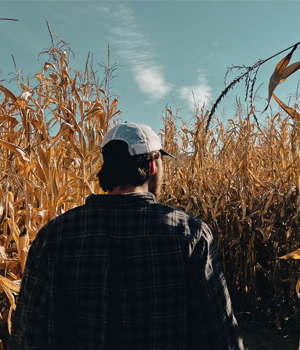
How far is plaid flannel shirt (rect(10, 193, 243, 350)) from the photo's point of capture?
911mm

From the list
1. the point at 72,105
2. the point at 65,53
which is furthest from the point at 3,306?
the point at 65,53

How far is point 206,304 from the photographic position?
92cm

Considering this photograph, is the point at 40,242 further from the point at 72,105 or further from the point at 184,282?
the point at 72,105

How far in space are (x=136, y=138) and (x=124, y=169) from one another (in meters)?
0.13

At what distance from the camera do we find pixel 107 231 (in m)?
0.94

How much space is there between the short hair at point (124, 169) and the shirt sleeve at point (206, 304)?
0.92ft

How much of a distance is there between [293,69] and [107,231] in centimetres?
68

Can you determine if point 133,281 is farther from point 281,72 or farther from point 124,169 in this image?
point 281,72

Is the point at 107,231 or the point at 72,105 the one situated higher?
the point at 72,105

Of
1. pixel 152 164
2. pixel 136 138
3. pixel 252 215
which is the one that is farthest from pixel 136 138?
pixel 252 215

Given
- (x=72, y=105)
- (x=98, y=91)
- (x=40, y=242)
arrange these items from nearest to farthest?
1. (x=40, y=242)
2. (x=72, y=105)
3. (x=98, y=91)

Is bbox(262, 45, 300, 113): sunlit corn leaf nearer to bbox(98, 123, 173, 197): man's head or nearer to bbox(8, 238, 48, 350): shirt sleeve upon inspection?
bbox(98, 123, 173, 197): man's head

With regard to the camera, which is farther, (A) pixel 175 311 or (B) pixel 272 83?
(A) pixel 175 311

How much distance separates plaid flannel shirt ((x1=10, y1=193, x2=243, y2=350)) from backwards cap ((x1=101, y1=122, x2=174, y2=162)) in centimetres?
17
